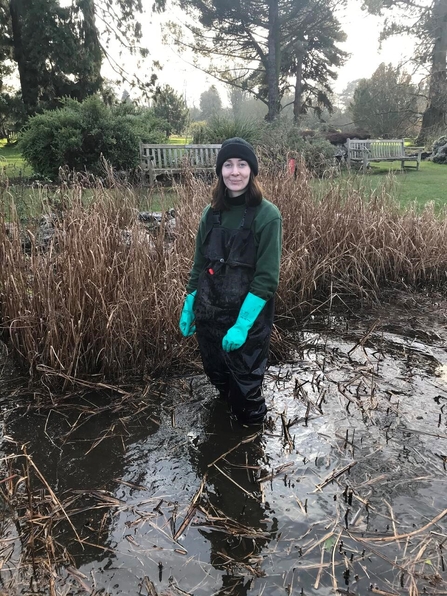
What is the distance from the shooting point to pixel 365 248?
15.9ft

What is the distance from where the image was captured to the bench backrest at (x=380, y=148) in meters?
13.5

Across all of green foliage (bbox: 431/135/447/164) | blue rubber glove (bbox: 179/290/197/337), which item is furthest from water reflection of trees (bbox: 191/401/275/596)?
green foliage (bbox: 431/135/447/164)

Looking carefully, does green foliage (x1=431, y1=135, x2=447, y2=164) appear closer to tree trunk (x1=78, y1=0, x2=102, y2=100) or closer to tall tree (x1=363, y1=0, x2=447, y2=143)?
tall tree (x1=363, y1=0, x2=447, y2=143)

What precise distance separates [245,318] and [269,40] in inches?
865

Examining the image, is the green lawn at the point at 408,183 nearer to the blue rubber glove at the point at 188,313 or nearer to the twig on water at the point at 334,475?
the blue rubber glove at the point at 188,313

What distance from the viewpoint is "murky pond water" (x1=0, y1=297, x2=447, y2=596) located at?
5.98 feet

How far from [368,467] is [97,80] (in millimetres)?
16100

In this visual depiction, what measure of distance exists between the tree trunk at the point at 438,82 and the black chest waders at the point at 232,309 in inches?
850

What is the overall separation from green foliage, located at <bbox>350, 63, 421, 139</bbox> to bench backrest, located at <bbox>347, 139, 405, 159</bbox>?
10.5m

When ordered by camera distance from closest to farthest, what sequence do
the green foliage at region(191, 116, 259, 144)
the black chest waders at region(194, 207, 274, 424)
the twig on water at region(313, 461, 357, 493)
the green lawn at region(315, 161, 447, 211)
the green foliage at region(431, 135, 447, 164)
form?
the twig on water at region(313, 461, 357, 493), the black chest waders at region(194, 207, 274, 424), the green lawn at region(315, 161, 447, 211), the green foliage at region(191, 116, 259, 144), the green foliage at region(431, 135, 447, 164)

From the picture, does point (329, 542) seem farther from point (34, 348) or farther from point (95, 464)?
point (34, 348)

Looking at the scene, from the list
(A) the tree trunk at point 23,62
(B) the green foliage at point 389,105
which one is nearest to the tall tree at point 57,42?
(A) the tree trunk at point 23,62

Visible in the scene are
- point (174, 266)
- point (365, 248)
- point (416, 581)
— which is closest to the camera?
point (416, 581)

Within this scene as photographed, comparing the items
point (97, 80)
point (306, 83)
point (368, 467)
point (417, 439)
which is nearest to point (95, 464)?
point (368, 467)
